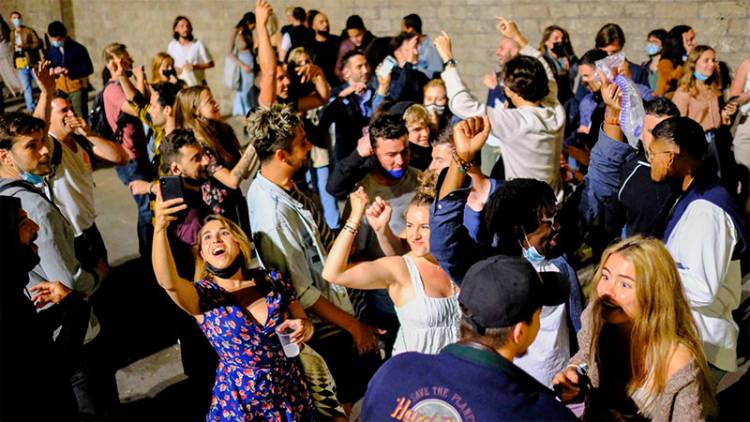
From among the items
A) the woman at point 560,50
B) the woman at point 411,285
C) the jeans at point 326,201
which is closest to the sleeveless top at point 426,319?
the woman at point 411,285

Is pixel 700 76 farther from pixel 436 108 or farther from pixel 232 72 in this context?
pixel 232 72

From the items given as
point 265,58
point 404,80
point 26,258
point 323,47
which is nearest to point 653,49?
point 404,80

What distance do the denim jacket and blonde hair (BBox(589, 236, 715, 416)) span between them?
1.55 meters

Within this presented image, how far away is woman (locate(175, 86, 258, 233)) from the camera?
436cm

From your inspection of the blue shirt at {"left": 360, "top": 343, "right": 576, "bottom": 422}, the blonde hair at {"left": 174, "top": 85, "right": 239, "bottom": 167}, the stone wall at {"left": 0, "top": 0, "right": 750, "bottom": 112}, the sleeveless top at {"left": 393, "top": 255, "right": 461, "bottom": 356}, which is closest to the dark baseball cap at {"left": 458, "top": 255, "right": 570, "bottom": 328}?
the blue shirt at {"left": 360, "top": 343, "right": 576, "bottom": 422}

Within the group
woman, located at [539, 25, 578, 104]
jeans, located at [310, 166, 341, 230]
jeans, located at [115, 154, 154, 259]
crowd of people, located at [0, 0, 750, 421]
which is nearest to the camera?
crowd of people, located at [0, 0, 750, 421]

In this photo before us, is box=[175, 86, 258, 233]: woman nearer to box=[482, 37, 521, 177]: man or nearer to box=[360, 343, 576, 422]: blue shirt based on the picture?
box=[482, 37, 521, 177]: man

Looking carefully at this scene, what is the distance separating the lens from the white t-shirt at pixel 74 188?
420cm

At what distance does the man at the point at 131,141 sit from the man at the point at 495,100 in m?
2.54

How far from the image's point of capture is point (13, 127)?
3.75 m

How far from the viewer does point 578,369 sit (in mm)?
2717

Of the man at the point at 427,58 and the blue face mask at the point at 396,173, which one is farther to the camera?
the man at the point at 427,58

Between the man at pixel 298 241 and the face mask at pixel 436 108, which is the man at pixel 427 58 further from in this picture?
the man at pixel 298 241

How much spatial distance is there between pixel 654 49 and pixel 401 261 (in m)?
5.96
